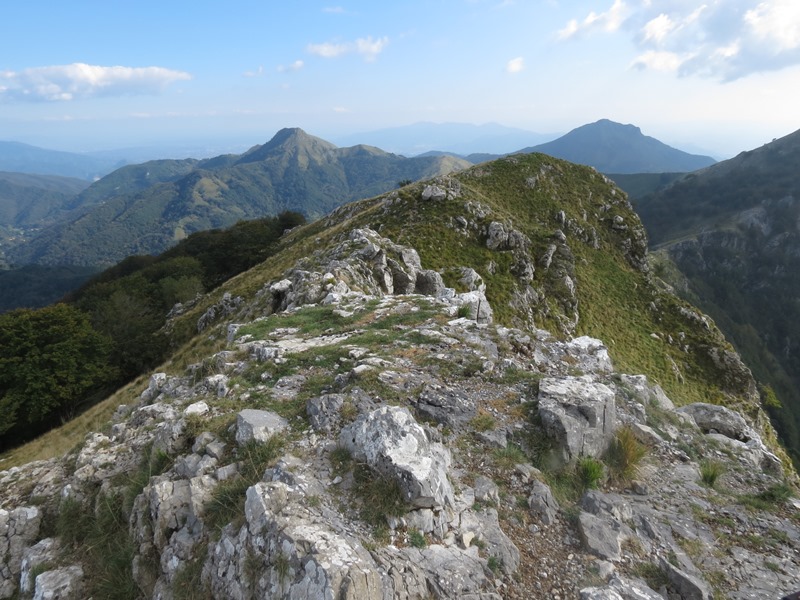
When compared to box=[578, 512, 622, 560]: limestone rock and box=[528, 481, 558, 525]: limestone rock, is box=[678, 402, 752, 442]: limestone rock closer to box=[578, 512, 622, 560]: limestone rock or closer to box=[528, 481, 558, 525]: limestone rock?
box=[578, 512, 622, 560]: limestone rock

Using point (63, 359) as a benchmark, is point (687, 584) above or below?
above

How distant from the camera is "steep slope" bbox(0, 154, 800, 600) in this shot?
20.4ft

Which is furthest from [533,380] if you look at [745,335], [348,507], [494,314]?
[745,335]

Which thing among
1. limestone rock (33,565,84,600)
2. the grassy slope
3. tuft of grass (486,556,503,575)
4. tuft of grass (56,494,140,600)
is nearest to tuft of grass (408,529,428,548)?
tuft of grass (486,556,503,575)

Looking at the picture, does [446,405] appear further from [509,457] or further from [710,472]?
[710,472]

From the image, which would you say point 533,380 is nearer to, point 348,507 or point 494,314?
point 348,507

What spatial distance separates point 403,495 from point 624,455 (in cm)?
595

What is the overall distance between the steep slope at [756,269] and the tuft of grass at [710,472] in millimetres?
131710

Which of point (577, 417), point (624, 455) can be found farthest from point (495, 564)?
point (624, 455)

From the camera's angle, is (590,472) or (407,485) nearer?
(407,485)

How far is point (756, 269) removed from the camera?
16025 centimetres

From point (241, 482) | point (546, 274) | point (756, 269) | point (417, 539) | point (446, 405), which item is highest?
point (241, 482)

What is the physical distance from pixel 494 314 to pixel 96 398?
32.4 m

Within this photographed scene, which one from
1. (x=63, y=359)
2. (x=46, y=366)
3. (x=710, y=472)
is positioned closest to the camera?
(x=710, y=472)
